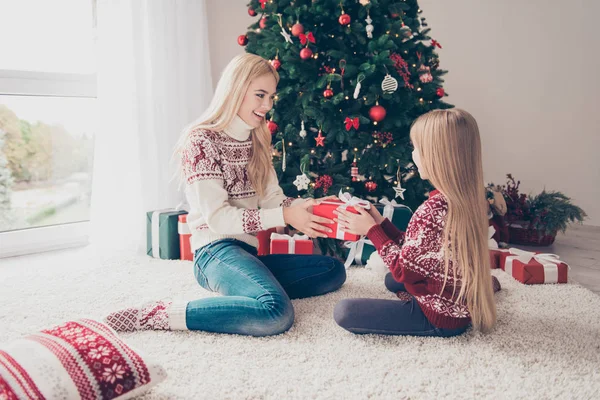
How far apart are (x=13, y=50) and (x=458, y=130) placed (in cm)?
240

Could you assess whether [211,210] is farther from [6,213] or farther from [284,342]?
[6,213]

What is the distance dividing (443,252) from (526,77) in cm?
249

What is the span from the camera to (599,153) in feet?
10.5

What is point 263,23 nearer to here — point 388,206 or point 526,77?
point 388,206

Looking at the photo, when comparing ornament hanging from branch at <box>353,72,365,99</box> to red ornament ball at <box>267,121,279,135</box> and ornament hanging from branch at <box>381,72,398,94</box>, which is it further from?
red ornament ball at <box>267,121,279,135</box>

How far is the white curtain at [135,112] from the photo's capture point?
255 centimetres

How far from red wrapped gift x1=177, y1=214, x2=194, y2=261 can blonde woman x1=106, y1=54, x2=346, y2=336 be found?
60 centimetres

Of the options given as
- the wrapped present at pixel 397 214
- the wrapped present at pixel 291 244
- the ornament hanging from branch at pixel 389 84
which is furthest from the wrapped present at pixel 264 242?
the ornament hanging from branch at pixel 389 84

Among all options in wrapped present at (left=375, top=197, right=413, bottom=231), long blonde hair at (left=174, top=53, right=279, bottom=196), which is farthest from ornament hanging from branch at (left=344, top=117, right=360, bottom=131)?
long blonde hair at (left=174, top=53, right=279, bottom=196)

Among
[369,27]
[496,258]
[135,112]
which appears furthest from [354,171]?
[135,112]

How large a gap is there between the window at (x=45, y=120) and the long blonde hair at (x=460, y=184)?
79.2 inches

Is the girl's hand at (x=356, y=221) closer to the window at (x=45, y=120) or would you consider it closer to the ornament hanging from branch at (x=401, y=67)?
the ornament hanging from branch at (x=401, y=67)

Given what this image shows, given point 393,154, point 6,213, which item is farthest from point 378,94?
point 6,213

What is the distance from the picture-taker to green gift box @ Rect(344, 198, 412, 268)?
87.4 inches
